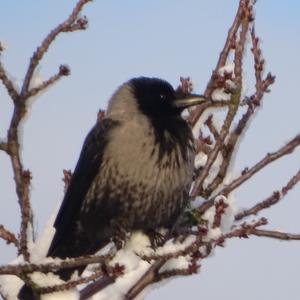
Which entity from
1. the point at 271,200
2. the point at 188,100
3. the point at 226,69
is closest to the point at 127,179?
the point at 188,100

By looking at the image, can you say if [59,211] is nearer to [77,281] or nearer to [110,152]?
[110,152]

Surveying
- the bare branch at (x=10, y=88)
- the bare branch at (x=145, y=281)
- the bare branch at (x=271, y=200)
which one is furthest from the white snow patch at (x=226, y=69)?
the bare branch at (x=10, y=88)

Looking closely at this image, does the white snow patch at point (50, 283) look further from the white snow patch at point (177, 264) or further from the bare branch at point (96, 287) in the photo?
the white snow patch at point (177, 264)

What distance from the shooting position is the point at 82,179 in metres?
4.54

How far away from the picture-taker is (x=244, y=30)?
3713 millimetres

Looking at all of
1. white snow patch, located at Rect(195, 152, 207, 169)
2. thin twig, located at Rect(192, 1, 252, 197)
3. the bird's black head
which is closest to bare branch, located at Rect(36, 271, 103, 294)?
thin twig, located at Rect(192, 1, 252, 197)

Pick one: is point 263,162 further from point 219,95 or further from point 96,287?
point 96,287

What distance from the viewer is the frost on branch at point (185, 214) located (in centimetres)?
322

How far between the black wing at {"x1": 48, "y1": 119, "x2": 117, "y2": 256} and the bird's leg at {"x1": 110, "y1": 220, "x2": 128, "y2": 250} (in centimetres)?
28

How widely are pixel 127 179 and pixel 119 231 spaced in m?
0.32

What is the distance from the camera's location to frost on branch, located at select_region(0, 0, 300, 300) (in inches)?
127

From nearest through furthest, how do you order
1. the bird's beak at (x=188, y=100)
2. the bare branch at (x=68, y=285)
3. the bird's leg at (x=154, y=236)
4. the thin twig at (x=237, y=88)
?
the bare branch at (x=68, y=285) → the thin twig at (x=237, y=88) → the bird's beak at (x=188, y=100) → the bird's leg at (x=154, y=236)

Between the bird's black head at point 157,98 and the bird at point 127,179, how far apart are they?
0.03ft

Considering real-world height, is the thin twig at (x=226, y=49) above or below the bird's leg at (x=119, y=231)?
above
